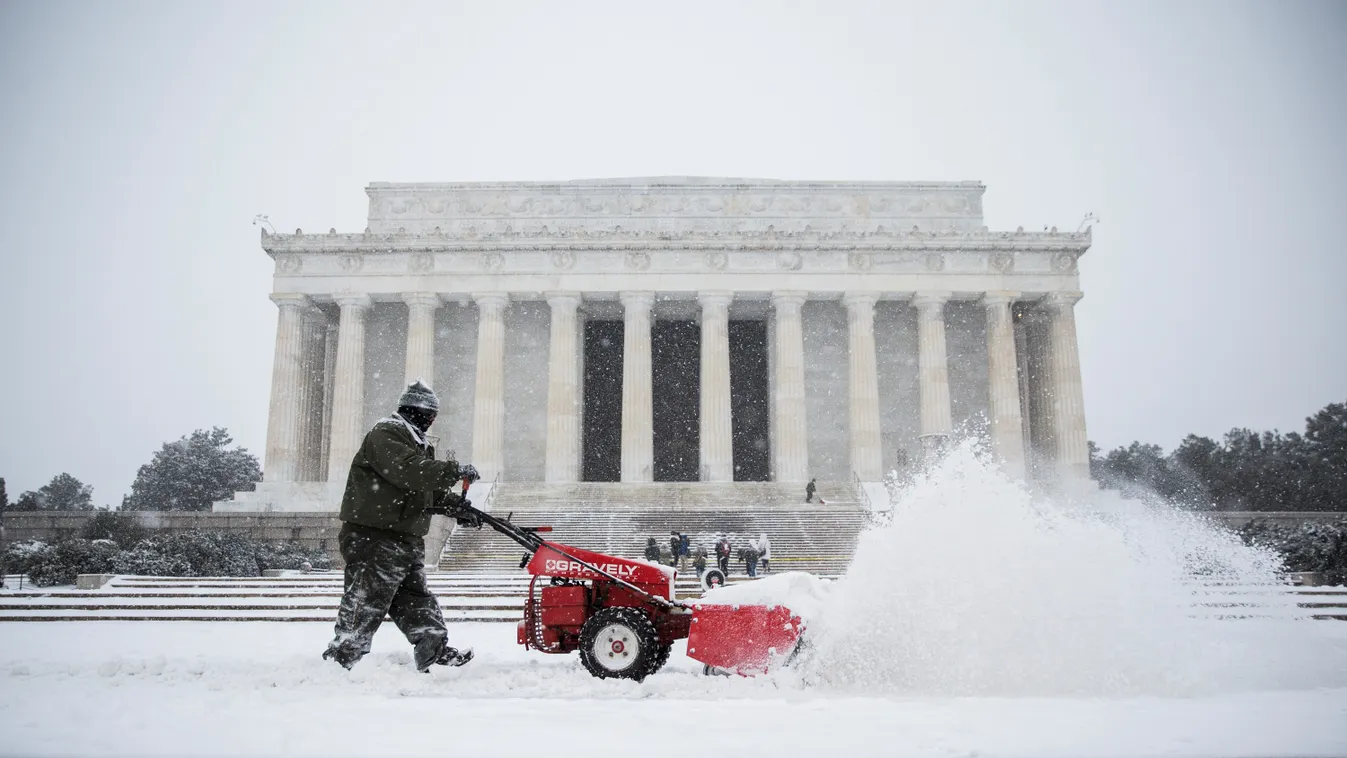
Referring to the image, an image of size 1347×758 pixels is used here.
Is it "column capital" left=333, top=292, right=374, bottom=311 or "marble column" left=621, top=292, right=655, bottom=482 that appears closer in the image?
"marble column" left=621, top=292, right=655, bottom=482

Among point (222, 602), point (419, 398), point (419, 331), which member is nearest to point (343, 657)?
point (419, 398)

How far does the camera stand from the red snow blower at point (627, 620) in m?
6.68

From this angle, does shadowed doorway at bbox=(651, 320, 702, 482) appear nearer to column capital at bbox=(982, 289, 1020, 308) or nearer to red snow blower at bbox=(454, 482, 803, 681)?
column capital at bbox=(982, 289, 1020, 308)

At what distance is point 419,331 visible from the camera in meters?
37.0

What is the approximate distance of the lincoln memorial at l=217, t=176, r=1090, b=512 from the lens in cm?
3622

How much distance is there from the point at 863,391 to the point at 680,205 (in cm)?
1181

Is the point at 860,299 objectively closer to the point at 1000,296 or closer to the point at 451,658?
the point at 1000,296

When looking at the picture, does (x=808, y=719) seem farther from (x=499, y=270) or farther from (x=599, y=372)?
(x=599, y=372)

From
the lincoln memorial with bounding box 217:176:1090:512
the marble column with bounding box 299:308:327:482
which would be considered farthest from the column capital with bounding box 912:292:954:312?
the marble column with bounding box 299:308:327:482

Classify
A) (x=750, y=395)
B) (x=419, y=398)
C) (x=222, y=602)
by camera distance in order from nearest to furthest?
1. (x=419, y=398)
2. (x=222, y=602)
3. (x=750, y=395)

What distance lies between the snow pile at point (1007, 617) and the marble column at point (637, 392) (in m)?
28.1

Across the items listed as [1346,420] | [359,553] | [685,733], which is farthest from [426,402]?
[1346,420]

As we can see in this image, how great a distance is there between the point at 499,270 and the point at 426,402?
30228 millimetres

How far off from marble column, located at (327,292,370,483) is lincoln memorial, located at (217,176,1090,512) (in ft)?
0.28
